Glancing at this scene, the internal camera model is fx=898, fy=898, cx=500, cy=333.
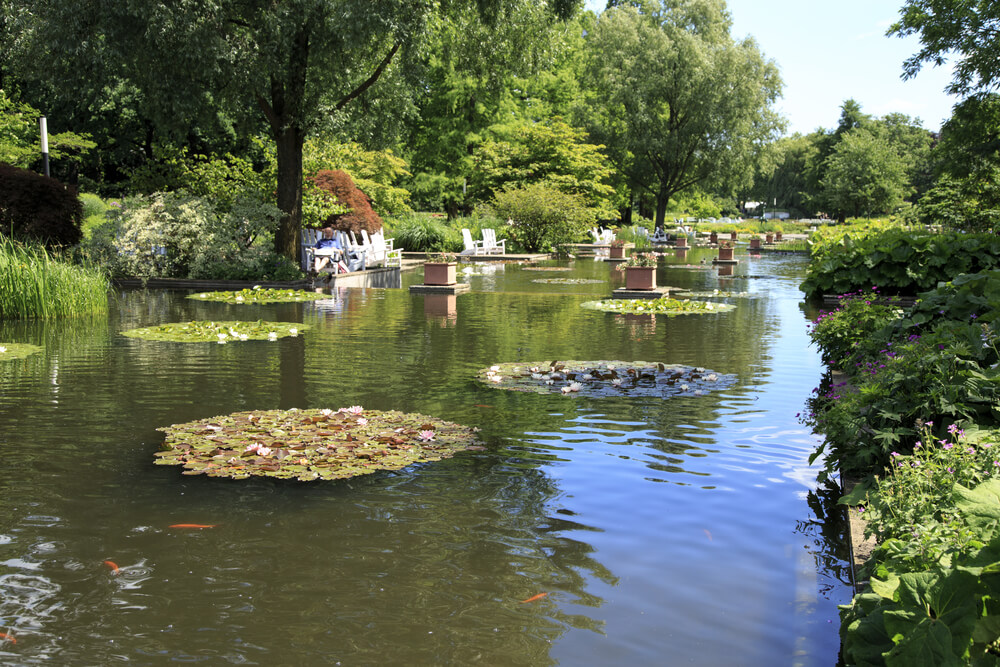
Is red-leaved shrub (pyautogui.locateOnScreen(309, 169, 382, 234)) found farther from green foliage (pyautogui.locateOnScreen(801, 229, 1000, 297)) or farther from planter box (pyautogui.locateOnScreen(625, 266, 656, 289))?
green foliage (pyautogui.locateOnScreen(801, 229, 1000, 297))

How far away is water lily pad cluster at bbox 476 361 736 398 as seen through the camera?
9.19 meters

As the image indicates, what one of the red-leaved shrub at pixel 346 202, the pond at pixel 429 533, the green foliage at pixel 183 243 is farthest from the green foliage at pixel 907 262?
the red-leaved shrub at pixel 346 202

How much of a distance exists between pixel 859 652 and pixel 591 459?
3.72m

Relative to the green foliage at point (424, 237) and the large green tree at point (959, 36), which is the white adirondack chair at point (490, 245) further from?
the large green tree at point (959, 36)

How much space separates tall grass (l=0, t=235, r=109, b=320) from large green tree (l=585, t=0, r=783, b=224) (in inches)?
1612

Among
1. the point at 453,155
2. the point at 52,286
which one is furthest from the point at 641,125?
the point at 52,286

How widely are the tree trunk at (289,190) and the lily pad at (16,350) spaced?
11.5 metres

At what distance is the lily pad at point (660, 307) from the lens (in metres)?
16.7

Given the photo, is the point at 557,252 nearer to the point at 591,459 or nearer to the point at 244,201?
the point at 244,201

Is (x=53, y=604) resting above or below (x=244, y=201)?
below

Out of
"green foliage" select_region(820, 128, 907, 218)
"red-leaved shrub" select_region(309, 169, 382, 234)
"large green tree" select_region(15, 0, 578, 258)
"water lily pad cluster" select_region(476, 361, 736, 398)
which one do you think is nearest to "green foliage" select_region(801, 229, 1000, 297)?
"water lily pad cluster" select_region(476, 361, 736, 398)

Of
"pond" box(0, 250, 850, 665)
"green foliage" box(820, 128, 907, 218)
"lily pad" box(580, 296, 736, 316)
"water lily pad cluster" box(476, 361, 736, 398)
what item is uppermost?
"green foliage" box(820, 128, 907, 218)

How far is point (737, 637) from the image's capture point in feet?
12.9

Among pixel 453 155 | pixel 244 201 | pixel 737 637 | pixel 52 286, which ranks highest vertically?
pixel 453 155
